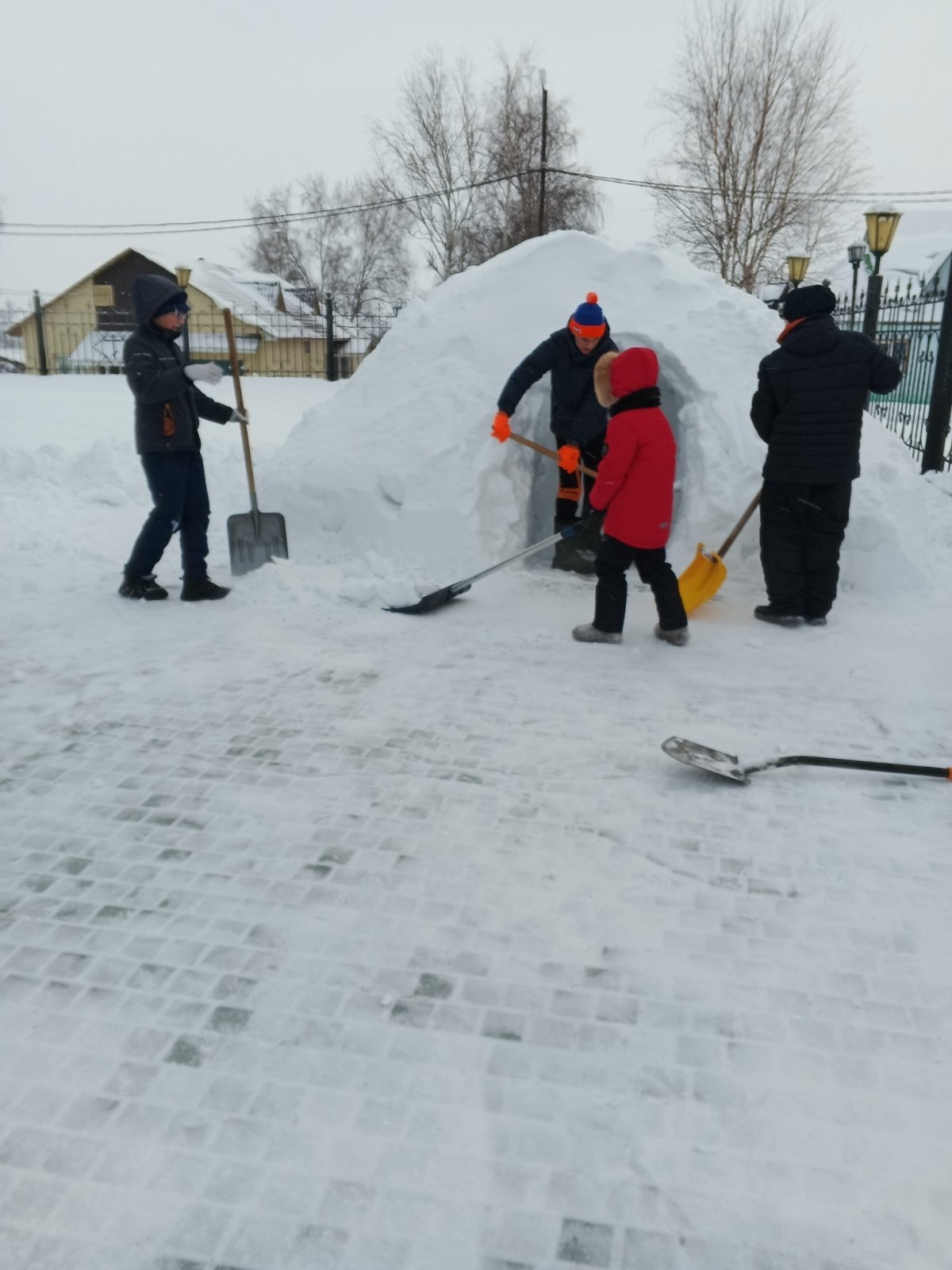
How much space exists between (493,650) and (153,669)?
146cm

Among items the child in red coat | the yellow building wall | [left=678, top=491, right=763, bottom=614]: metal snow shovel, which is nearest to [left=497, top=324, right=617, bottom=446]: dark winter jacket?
the child in red coat

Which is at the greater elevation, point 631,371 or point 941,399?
point 631,371

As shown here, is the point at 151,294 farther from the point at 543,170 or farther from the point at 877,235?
the point at 543,170

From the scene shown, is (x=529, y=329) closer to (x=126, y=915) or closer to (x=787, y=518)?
→ (x=787, y=518)

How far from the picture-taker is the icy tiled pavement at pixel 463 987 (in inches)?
59.1

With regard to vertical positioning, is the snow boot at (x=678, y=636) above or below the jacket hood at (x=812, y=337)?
below

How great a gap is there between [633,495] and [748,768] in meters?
1.69

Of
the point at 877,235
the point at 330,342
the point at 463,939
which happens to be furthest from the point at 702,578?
the point at 330,342

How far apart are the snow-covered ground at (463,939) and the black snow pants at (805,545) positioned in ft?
0.68

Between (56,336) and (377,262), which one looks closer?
(56,336)

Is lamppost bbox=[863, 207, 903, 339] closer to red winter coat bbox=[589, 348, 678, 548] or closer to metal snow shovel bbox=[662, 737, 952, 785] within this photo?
red winter coat bbox=[589, 348, 678, 548]

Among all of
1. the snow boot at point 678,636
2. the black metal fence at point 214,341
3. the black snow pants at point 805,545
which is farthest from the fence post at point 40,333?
the snow boot at point 678,636

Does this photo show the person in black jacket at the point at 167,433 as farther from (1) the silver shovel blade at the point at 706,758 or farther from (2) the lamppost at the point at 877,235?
(2) the lamppost at the point at 877,235

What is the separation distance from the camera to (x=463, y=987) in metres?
2.02
